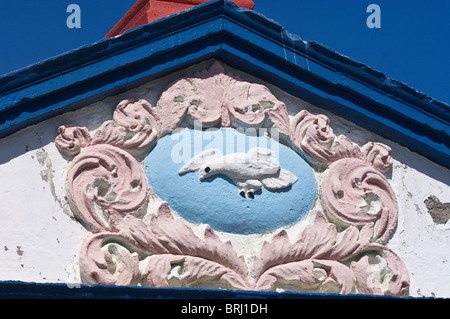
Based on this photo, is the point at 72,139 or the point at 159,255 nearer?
the point at 159,255

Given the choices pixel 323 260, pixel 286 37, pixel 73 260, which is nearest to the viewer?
pixel 73 260

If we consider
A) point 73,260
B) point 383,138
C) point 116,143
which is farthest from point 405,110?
point 73,260

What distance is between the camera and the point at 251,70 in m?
7.06

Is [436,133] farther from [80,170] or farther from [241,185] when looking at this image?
[80,170]

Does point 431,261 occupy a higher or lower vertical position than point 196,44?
Result: lower

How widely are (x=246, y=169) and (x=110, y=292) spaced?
136 cm

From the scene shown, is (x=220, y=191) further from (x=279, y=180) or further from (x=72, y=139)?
(x=72, y=139)

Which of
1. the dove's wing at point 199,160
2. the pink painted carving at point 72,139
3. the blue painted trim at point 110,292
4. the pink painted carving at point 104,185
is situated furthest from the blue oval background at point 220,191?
the blue painted trim at point 110,292

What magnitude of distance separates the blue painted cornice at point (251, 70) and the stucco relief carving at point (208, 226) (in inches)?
5.6

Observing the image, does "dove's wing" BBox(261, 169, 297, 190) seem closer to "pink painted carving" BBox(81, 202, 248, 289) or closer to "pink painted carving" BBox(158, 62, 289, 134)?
"pink painted carving" BBox(158, 62, 289, 134)

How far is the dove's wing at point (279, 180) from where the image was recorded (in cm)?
667

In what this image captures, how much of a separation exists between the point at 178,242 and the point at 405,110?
190 cm

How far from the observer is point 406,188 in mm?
7055

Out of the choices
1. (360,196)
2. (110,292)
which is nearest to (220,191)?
(360,196)
